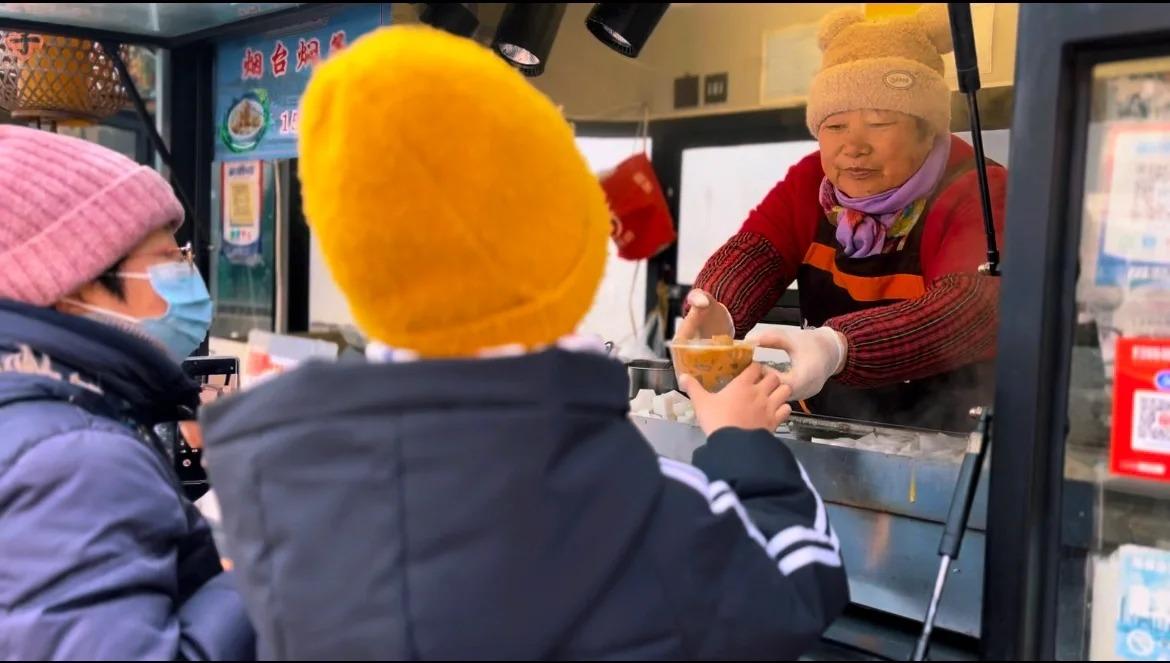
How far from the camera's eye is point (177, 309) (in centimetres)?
133

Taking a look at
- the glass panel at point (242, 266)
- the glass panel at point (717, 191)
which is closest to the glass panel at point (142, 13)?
the glass panel at point (242, 266)

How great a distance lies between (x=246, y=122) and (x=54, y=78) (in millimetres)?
451

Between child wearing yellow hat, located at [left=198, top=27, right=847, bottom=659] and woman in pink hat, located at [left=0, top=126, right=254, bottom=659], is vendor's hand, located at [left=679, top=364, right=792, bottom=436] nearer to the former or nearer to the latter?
child wearing yellow hat, located at [left=198, top=27, right=847, bottom=659]

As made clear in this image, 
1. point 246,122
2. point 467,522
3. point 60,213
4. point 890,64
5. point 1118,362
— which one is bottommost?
point 467,522

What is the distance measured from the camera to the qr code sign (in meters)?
1.03

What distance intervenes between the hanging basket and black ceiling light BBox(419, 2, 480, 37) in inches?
45.8

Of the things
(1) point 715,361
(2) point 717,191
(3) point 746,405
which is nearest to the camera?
(3) point 746,405

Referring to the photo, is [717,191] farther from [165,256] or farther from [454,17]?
[165,256]

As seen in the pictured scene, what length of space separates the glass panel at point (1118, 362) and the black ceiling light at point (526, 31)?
2.81 ft

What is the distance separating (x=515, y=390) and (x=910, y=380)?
1.34 m

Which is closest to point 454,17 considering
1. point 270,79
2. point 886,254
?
point 270,79

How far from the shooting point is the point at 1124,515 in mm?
1180

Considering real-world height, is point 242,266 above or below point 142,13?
below

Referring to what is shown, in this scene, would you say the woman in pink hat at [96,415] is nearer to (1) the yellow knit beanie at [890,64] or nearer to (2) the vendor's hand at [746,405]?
(2) the vendor's hand at [746,405]
